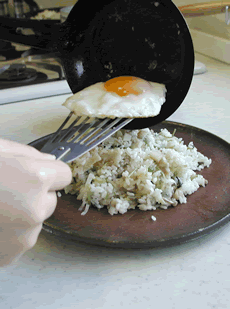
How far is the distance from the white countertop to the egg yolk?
1.73 ft

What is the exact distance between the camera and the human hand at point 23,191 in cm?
49

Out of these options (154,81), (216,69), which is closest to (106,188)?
(154,81)

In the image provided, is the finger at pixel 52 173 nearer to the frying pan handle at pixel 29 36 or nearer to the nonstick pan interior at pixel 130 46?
the nonstick pan interior at pixel 130 46

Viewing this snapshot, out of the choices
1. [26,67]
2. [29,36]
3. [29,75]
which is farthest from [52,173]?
[26,67]

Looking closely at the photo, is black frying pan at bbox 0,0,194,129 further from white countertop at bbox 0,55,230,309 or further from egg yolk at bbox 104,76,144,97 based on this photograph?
white countertop at bbox 0,55,230,309

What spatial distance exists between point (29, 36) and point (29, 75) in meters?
0.49

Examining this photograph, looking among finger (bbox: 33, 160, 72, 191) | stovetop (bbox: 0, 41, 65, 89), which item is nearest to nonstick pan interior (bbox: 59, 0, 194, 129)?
finger (bbox: 33, 160, 72, 191)

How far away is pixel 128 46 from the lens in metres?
1.21

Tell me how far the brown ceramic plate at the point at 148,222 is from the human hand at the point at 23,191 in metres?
0.23

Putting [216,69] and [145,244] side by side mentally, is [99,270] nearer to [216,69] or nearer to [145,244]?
[145,244]

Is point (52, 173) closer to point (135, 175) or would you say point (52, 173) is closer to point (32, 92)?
point (135, 175)

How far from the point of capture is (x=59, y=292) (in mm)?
677

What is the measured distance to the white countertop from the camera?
2.15ft

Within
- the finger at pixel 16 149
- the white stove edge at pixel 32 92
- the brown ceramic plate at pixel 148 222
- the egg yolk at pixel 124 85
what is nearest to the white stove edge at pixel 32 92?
the white stove edge at pixel 32 92
